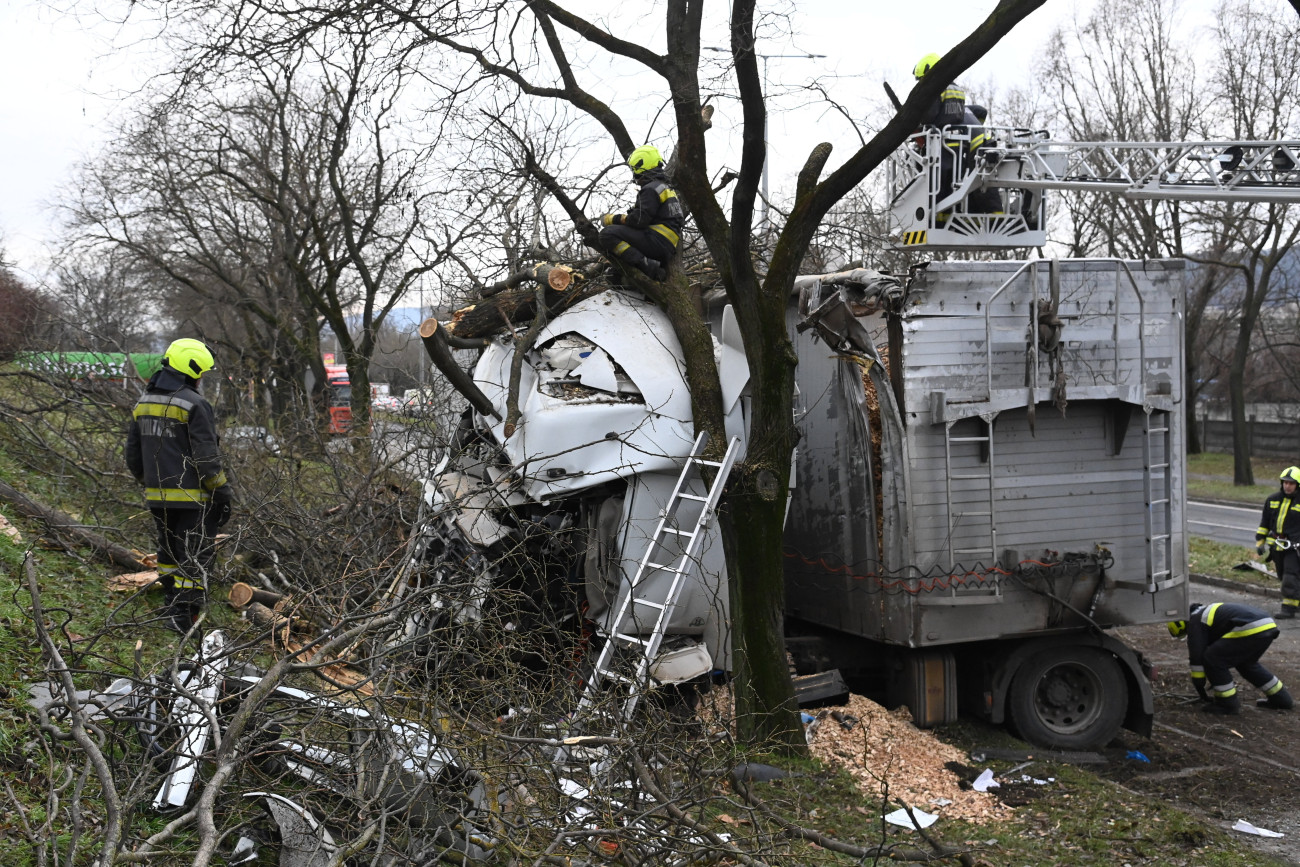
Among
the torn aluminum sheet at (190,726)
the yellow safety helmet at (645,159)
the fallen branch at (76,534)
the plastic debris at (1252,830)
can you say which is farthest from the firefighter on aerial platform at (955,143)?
the fallen branch at (76,534)

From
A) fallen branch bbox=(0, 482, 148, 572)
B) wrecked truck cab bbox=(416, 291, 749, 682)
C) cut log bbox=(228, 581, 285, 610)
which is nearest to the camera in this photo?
cut log bbox=(228, 581, 285, 610)

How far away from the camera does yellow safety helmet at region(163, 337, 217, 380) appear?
593 cm

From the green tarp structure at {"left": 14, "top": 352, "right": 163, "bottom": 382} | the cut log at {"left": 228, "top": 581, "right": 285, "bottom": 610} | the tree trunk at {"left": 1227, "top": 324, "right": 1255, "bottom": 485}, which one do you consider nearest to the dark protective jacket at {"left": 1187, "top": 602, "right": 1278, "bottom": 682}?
the cut log at {"left": 228, "top": 581, "right": 285, "bottom": 610}

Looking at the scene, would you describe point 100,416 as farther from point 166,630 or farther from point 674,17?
point 674,17

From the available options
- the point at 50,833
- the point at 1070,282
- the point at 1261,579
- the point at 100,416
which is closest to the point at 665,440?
the point at 1070,282

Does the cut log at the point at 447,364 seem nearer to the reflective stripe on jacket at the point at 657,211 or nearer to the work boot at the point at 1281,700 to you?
the reflective stripe on jacket at the point at 657,211

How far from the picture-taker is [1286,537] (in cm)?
1046

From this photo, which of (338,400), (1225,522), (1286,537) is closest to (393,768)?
(1286,537)

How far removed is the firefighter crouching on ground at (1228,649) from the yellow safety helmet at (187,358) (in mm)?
6718

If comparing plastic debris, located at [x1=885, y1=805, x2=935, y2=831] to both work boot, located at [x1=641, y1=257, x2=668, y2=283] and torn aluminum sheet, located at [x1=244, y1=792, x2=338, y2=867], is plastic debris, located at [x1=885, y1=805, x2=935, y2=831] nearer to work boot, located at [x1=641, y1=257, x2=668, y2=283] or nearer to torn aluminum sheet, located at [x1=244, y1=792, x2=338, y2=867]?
torn aluminum sheet, located at [x1=244, y1=792, x2=338, y2=867]

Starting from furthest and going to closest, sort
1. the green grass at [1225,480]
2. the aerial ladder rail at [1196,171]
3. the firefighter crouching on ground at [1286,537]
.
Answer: the green grass at [1225,480], the firefighter crouching on ground at [1286,537], the aerial ladder rail at [1196,171]

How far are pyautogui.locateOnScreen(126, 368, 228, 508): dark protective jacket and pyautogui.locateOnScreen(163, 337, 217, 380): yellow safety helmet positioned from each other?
0.40 ft

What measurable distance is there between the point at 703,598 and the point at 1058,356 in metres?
2.72

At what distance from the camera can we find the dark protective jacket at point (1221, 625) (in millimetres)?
7281
